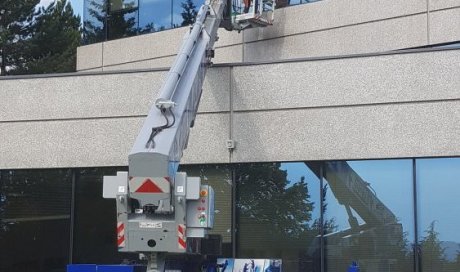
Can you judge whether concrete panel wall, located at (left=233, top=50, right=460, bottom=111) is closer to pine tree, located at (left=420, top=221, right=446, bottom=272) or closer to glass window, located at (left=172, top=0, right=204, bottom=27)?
pine tree, located at (left=420, top=221, right=446, bottom=272)

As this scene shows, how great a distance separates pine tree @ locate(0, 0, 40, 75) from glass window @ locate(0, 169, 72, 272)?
27930mm

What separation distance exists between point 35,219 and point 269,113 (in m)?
5.20

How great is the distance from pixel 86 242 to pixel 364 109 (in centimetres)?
596

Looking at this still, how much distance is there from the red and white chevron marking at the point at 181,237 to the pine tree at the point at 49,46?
109ft

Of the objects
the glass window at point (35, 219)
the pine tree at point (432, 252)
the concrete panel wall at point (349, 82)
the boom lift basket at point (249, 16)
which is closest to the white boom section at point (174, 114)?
the concrete panel wall at point (349, 82)

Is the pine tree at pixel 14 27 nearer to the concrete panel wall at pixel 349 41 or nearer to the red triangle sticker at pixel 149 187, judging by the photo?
the concrete panel wall at pixel 349 41

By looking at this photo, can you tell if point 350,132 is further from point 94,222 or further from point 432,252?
point 94,222

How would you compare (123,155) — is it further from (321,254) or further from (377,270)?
(377,270)

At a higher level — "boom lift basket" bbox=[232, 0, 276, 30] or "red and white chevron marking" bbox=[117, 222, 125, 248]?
"boom lift basket" bbox=[232, 0, 276, 30]

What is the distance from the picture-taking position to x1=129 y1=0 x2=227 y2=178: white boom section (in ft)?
30.1

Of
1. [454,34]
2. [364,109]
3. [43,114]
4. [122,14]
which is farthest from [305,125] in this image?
[122,14]

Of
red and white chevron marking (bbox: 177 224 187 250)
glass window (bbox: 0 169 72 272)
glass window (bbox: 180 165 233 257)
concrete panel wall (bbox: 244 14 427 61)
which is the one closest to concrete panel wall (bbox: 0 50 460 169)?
glass window (bbox: 180 165 233 257)

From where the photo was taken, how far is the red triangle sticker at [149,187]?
9164 millimetres

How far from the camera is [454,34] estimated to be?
15.0m
